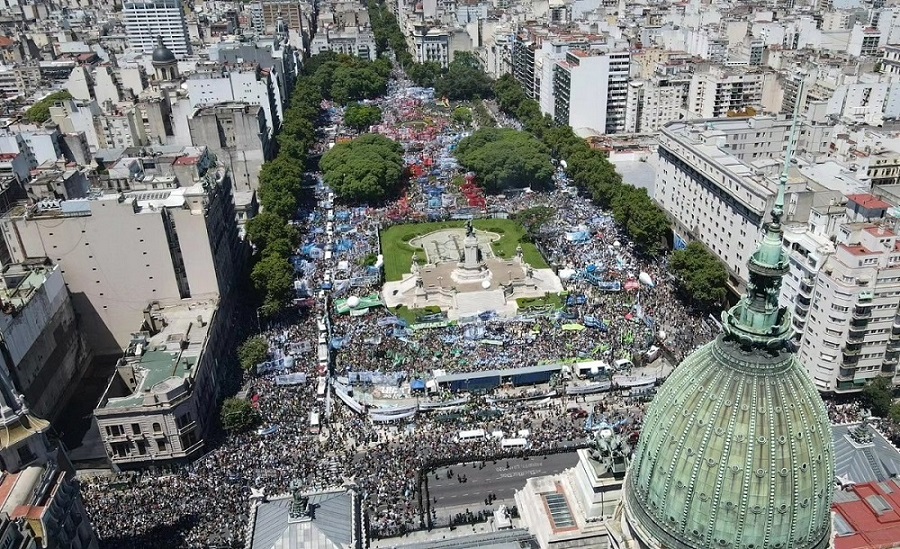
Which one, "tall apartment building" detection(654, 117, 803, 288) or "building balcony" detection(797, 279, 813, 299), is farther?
"tall apartment building" detection(654, 117, 803, 288)

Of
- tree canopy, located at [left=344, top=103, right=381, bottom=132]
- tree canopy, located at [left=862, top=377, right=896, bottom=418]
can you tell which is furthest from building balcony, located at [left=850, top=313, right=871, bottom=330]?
tree canopy, located at [left=344, top=103, right=381, bottom=132]

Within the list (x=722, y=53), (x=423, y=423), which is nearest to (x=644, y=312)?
(x=423, y=423)

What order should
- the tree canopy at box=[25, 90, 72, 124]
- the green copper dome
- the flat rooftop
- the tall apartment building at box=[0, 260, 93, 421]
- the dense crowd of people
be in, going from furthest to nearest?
the tree canopy at box=[25, 90, 72, 124] < the tall apartment building at box=[0, 260, 93, 421] < the flat rooftop < the dense crowd of people < the green copper dome

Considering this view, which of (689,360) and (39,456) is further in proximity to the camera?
(39,456)

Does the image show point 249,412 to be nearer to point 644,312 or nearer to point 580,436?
point 580,436

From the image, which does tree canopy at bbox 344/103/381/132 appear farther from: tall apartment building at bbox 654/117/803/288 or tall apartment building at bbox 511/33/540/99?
tall apartment building at bbox 654/117/803/288

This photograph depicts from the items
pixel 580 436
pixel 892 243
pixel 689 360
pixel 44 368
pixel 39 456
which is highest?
pixel 689 360
